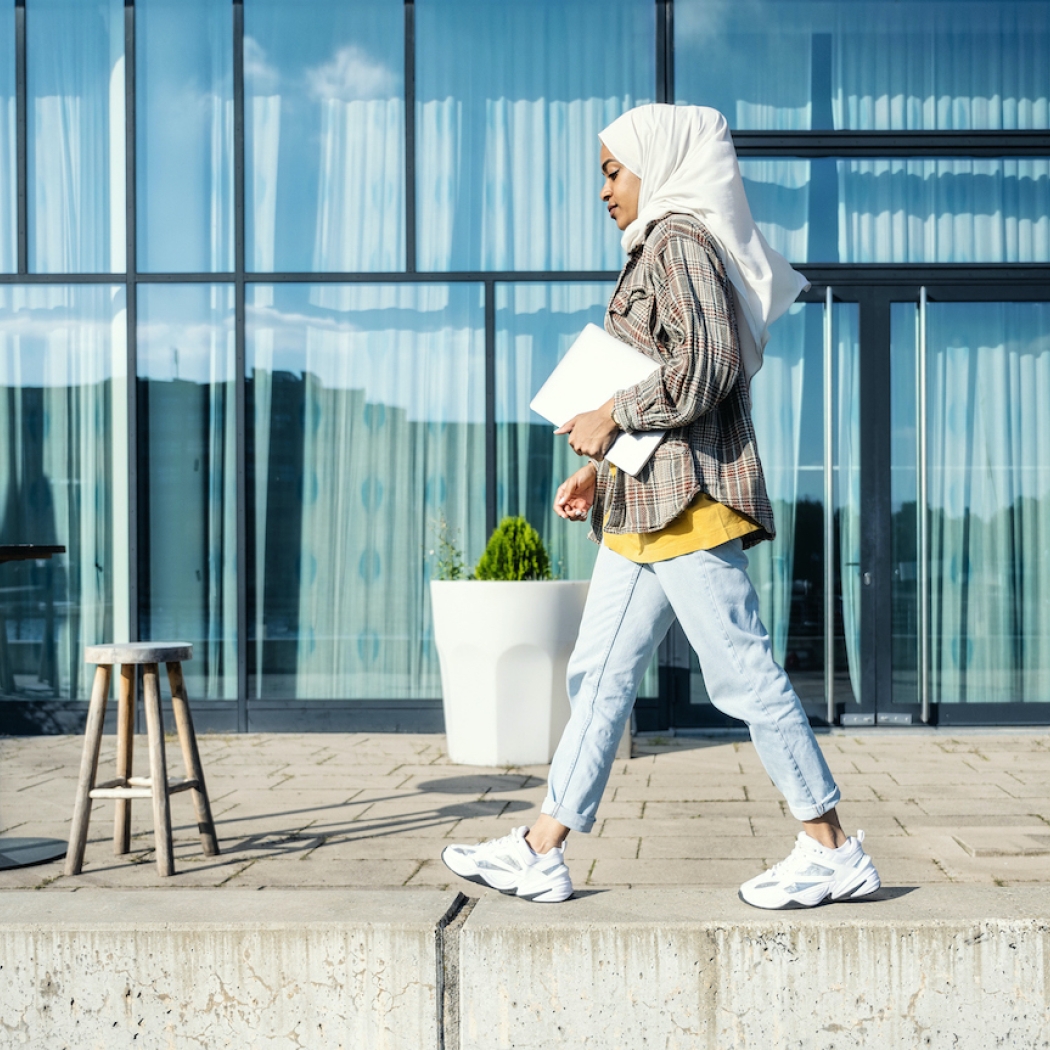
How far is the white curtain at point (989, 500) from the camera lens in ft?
23.5

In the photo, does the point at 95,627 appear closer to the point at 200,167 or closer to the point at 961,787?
the point at 200,167

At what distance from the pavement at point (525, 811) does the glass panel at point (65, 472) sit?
0.65 meters

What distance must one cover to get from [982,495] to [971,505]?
83mm

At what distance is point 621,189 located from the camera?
2996 mm

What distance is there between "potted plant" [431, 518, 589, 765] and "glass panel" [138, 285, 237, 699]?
1.79 meters

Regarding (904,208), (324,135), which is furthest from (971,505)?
(324,135)

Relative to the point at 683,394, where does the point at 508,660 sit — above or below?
below

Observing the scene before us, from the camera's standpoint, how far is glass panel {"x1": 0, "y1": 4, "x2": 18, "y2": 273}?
23.8ft

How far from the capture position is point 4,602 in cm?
723

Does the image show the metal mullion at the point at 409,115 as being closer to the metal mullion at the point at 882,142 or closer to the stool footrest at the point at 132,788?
the metal mullion at the point at 882,142

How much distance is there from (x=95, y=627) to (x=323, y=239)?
2.52 meters

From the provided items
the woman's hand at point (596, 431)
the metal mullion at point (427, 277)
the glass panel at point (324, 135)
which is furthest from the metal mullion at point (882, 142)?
the woman's hand at point (596, 431)

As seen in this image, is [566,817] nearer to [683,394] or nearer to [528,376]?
[683,394]

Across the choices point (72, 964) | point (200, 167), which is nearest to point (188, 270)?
point (200, 167)
